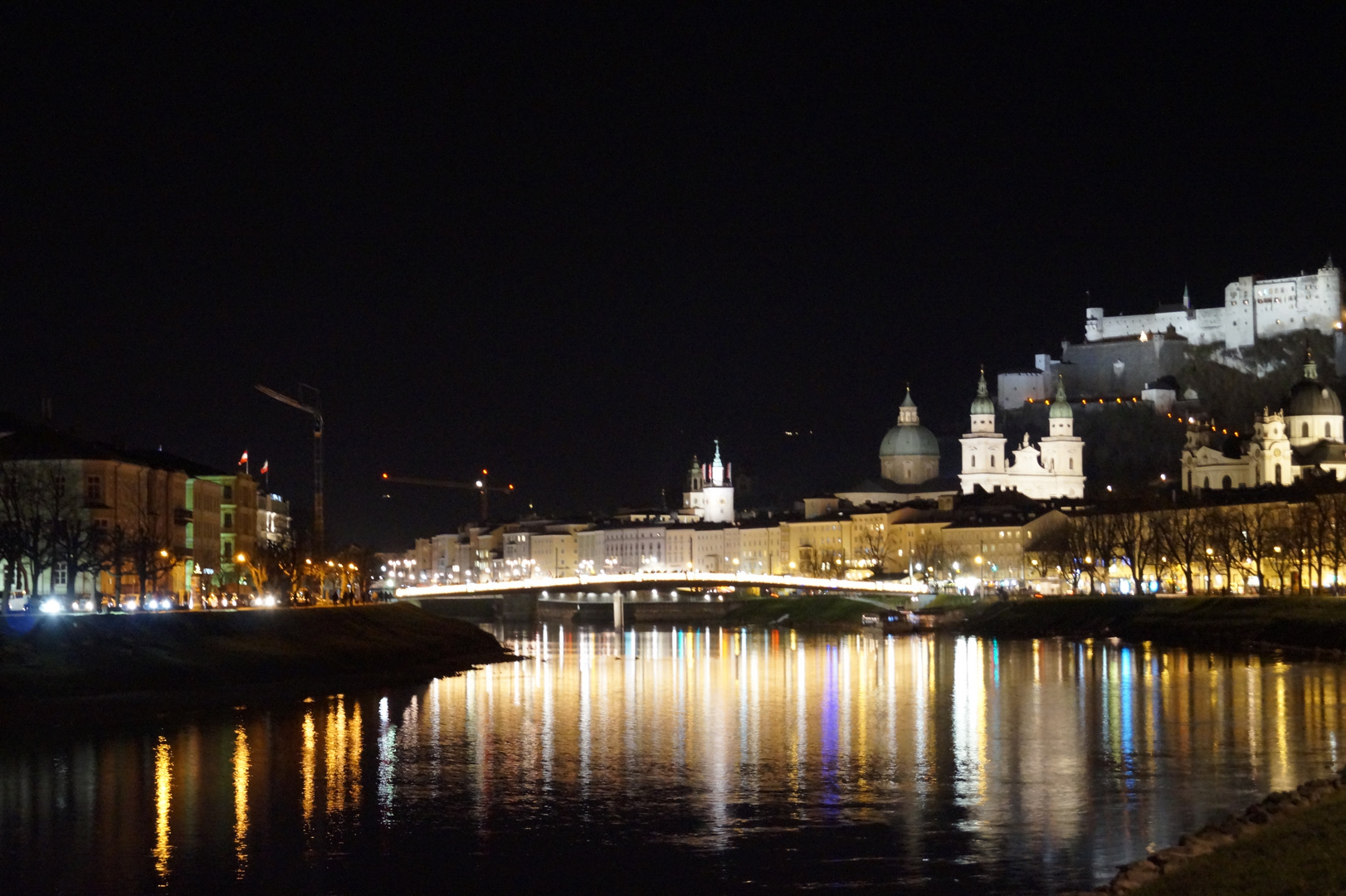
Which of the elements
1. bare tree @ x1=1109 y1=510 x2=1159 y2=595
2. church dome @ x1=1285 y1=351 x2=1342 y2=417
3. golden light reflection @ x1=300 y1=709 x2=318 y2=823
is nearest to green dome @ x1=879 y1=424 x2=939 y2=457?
church dome @ x1=1285 y1=351 x2=1342 y2=417

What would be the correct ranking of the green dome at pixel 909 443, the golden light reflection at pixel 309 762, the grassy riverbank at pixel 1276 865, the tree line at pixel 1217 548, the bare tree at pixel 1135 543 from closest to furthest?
the grassy riverbank at pixel 1276 865 → the golden light reflection at pixel 309 762 → the tree line at pixel 1217 548 → the bare tree at pixel 1135 543 → the green dome at pixel 909 443

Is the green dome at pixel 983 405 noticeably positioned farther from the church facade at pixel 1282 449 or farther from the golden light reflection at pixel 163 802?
the golden light reflection at pixel 163 802

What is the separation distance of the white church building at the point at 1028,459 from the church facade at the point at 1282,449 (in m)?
20.7

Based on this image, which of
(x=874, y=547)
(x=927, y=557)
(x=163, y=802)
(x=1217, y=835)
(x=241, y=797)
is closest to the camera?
(x=1217, y=835)

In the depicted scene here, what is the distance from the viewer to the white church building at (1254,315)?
139m

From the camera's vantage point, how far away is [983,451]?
148 meters

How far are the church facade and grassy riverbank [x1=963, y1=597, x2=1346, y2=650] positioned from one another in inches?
1119

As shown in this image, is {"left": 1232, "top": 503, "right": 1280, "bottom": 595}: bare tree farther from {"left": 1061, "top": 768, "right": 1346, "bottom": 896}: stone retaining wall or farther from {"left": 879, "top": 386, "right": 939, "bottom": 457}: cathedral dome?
{"left": 879, "top": 386, "right": 939, "bottom": 457}: cathedral dome

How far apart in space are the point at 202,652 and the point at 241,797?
17713 millimetres

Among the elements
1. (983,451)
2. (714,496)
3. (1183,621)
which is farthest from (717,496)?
(1183,621)

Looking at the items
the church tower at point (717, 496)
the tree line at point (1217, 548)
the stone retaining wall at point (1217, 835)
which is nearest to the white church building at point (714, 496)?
the church tower at point (717, 496)

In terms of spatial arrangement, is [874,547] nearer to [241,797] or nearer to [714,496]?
[714,496]

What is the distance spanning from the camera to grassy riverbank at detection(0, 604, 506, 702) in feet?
130

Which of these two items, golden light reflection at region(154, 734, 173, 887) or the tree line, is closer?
golden light reflection at region(154, 734, 173, 887)
